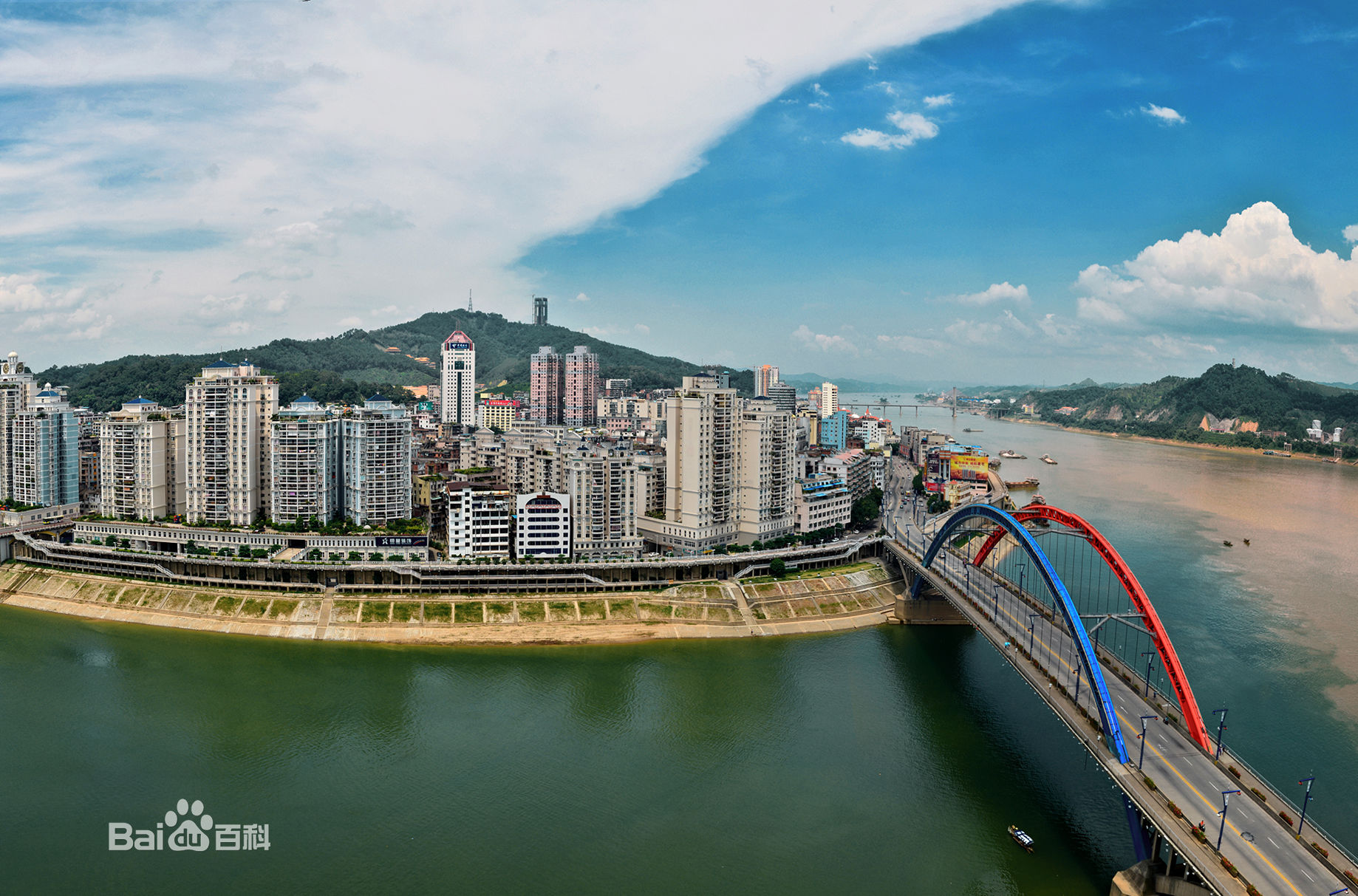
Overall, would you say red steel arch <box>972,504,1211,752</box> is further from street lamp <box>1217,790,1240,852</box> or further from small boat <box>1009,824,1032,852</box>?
small boat <box>1009,824,1032,852</box>

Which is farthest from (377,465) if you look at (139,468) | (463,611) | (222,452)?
(139,468)

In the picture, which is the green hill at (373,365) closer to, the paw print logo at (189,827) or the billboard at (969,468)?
the billboard at (969,468)

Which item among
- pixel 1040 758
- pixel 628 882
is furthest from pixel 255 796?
pixel 1040 758

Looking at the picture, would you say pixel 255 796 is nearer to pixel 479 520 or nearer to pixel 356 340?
pixel 479 520

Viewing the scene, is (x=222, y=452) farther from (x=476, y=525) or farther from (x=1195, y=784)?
(x=1195, y=784)

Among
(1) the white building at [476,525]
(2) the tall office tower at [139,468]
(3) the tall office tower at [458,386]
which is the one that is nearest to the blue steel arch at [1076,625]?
(1) the white building at [476,525]

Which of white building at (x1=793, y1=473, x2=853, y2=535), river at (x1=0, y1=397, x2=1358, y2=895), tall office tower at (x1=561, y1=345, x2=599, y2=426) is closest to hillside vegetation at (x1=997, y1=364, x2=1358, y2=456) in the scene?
white building at (x1=793, y1=473, x2=853, y2=535)
